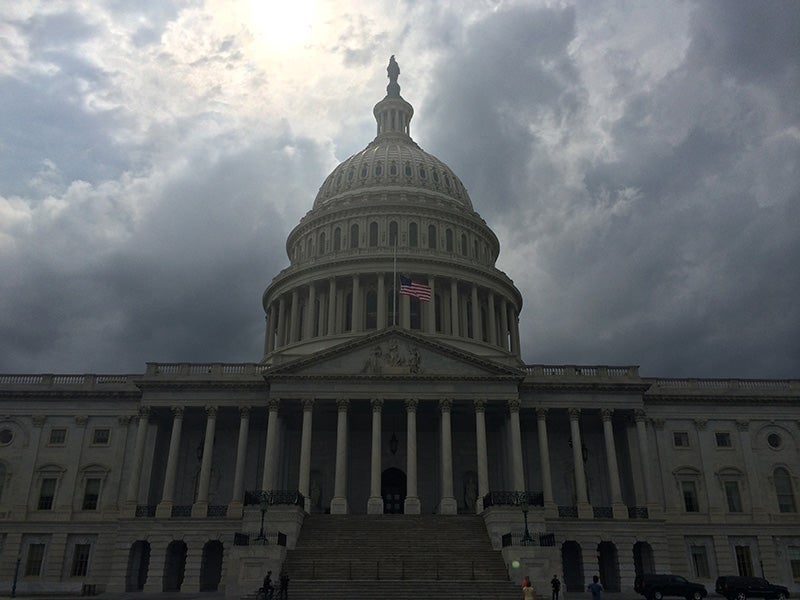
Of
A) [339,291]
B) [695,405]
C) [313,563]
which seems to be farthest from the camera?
[339,291]

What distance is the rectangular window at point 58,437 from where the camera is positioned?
52688 millimetres

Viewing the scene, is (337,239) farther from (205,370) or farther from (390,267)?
(205,370)

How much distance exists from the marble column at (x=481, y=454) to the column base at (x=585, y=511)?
681 centimetres

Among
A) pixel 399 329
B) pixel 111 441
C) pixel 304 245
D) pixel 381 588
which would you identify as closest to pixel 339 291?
pixel 304 245

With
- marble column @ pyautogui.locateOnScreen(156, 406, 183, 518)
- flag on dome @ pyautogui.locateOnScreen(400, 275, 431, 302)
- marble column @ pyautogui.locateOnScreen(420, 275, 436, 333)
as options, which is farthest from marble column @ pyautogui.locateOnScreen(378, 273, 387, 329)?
marble column @ pyautogui.locateOnScreen(156, 406, 183, 518)

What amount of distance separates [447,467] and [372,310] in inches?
882

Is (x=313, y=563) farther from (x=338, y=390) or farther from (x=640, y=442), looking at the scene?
(x=640, y=442)

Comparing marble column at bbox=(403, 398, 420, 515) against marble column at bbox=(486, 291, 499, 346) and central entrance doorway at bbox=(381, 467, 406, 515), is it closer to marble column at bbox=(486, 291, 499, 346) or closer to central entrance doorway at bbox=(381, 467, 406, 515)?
central entrance doorway at bbox=(381, 467, 406, 515)

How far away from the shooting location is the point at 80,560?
49.3m

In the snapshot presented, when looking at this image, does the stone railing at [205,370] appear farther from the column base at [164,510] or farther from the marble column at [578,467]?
the marble column at [578,467]

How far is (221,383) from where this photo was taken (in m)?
51.3

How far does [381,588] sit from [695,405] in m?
32.9

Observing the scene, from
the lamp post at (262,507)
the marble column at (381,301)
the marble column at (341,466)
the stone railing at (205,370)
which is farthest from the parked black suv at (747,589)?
the marble column at (381,301)

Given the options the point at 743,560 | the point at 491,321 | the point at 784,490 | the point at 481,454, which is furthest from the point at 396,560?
the point at 491,321
